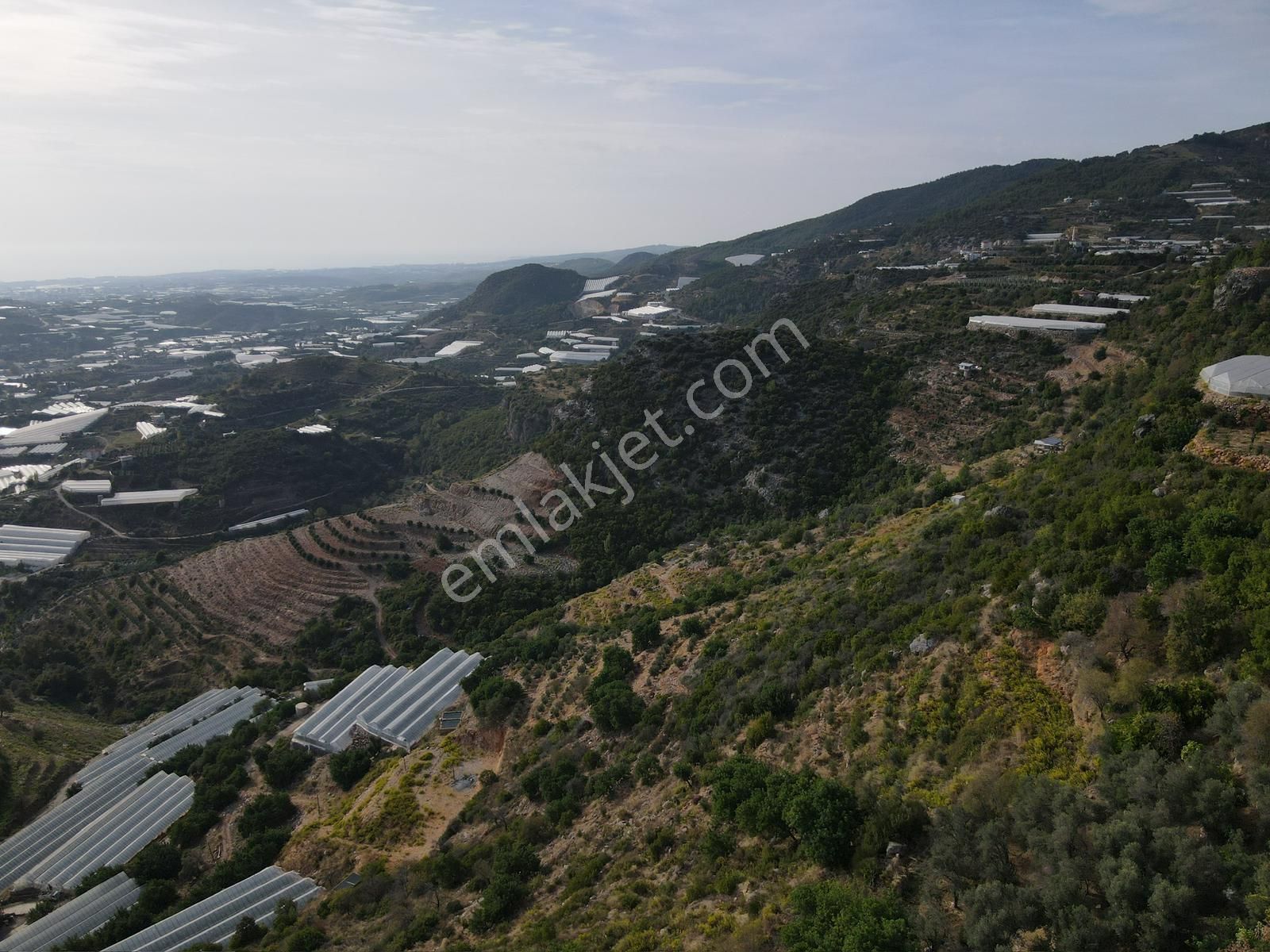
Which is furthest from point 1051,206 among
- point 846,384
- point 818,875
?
point 818,875

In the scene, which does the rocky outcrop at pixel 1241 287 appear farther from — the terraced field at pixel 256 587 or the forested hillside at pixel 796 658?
the terraced field at pixel 256 587

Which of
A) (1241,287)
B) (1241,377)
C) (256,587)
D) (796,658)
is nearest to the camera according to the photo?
(1241,377)

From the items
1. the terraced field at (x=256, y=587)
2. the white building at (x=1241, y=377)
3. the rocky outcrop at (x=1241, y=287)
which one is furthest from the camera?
the terraced field at (x=256, y=587)

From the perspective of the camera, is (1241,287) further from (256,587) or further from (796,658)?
(256,587)

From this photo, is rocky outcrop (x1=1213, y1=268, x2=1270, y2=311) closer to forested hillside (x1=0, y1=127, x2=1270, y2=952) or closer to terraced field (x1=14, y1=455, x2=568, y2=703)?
forested hillside (x1=0, y1=127, x2=1270, y2=952)

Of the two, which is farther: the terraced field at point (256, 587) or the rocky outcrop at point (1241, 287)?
the terraced field at point (256, 587)

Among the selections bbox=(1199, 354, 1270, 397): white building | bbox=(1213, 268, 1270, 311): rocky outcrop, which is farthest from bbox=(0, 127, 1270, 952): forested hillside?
bbox=(1199, 354, 1270, 397): white building

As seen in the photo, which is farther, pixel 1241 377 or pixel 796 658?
pixel 796 658

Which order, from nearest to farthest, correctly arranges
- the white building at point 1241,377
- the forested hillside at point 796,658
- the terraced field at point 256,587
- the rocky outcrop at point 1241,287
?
the forested hillside at point 796,658 → the white building at point 1241,377 → the rocky outcrop at point 1241,287 → the terraced field at point 256,587

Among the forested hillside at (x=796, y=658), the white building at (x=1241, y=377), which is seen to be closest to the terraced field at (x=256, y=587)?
the forested hillside at (x=796, y=658)

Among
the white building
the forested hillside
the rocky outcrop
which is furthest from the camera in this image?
the rocky outcrop

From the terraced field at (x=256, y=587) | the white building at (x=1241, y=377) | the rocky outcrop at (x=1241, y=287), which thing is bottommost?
the terraced field at (x=256, y=587)

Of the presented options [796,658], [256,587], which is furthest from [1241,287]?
[256,587]
